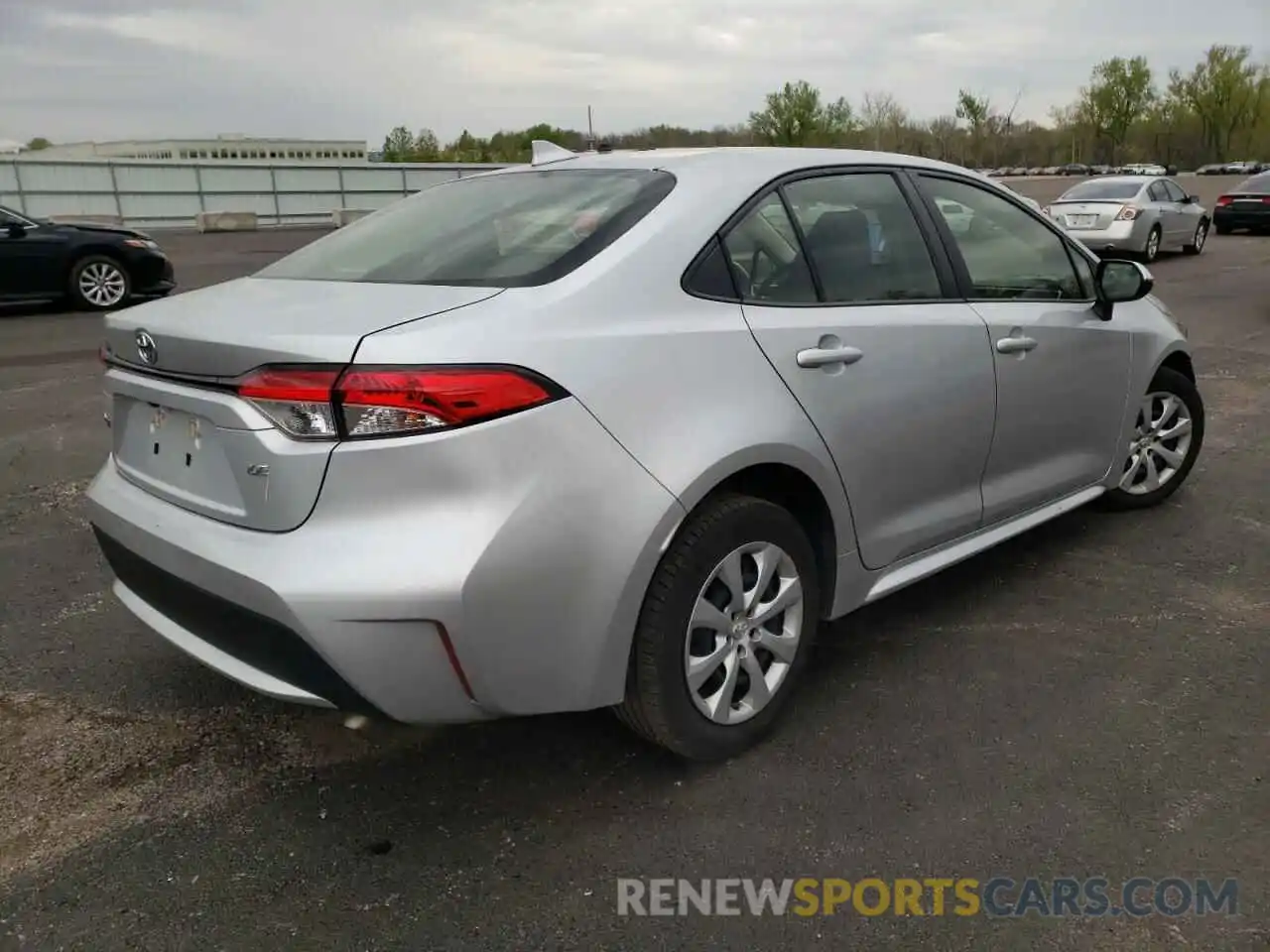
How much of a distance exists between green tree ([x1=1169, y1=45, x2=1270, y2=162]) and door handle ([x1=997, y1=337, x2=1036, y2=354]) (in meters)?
98.4

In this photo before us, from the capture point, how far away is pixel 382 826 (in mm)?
2596

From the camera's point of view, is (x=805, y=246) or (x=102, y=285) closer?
(x=805, y=246)

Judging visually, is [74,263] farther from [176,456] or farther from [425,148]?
[425,148]

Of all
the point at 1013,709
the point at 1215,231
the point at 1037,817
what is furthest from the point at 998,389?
the point at 1215,231

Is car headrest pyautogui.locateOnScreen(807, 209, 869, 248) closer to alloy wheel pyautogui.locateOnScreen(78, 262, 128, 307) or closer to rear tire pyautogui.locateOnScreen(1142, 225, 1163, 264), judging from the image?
alloy wheel pyautogui.locateOnScreen(78, 262, 128, 307)

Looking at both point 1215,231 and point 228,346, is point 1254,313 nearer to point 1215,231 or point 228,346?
point 228,346

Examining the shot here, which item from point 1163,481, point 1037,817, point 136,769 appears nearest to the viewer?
point 1037,817

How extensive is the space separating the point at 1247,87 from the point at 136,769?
102 meters

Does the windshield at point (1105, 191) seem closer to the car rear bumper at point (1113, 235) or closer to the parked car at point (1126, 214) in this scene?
the parked car at point (1126, 214)

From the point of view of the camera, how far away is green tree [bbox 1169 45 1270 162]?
84062 millimetres

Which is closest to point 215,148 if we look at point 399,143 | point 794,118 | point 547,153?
point 399,143

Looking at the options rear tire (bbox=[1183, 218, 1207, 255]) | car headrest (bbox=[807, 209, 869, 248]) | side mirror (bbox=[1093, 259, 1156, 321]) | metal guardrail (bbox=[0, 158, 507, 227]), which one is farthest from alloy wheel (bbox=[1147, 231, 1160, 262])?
car headrest (bbox=[807, 209, 869, 248])

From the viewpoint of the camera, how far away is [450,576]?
7.05ft

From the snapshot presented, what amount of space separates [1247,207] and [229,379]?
25.3 metres
